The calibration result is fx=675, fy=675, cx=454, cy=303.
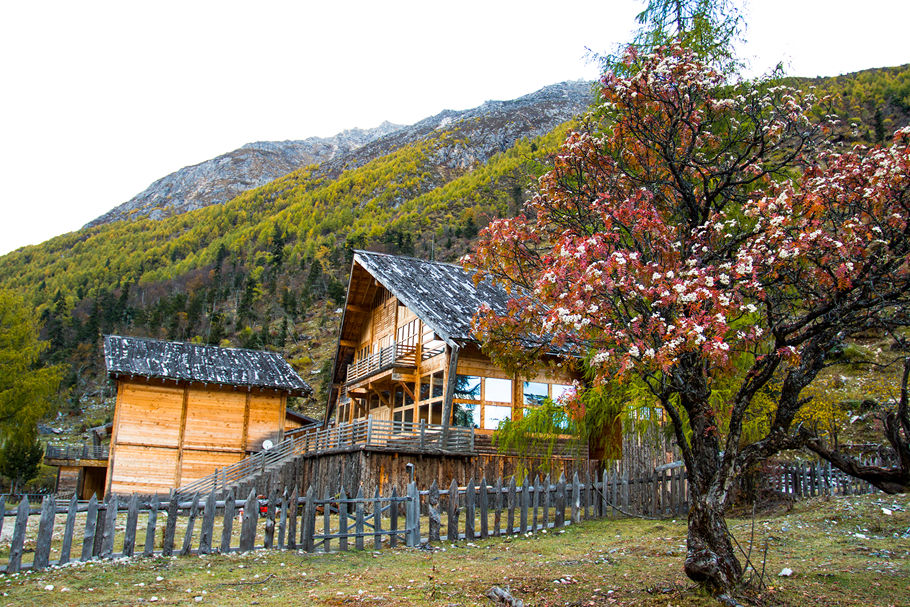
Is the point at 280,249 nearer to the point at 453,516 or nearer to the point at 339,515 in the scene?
the point at 453,516

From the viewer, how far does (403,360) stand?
26.5 meters

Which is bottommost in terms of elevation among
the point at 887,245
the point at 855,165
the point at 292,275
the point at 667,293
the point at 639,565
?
the point at 639,565

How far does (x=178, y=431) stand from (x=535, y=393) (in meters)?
16.8

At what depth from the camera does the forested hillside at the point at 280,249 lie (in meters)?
76.4

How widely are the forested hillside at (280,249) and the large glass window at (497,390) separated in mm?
20838

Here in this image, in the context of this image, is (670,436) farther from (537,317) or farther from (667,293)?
(667,293)

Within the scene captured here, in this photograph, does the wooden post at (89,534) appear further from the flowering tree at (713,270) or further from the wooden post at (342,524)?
the flowering tree at (713,270)

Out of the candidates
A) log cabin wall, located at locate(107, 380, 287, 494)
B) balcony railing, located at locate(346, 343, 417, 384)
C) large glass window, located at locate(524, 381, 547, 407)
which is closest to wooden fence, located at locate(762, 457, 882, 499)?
large glass window, located at locate(524, 381, 547, 407)

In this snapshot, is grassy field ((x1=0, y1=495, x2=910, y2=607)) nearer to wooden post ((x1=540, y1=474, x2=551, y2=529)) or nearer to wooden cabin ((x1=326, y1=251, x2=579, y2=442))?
wooden post ((x1=540, y1=474, x2=551, y2=529))

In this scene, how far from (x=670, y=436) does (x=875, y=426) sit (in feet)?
46.0

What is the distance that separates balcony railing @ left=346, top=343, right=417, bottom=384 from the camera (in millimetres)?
26312

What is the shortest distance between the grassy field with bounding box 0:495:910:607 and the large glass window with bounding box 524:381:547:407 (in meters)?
11.2

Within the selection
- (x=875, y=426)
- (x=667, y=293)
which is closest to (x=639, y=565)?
(x=667, y=293)

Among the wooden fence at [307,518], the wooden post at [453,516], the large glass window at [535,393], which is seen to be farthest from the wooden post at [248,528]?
the large glass window at [535,393]
